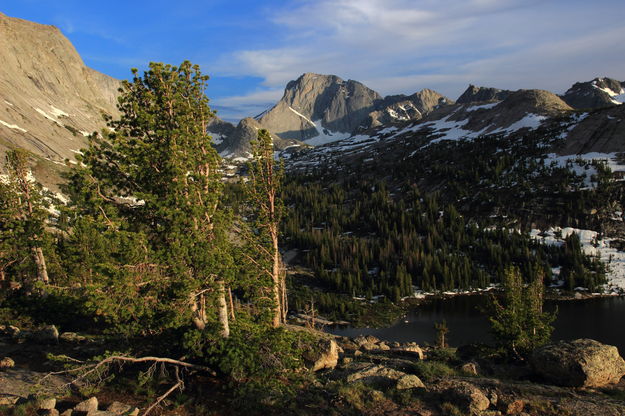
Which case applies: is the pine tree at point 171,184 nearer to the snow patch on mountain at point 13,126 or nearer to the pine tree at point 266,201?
the pine tree at point 266,201

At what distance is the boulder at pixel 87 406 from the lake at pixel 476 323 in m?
57.5

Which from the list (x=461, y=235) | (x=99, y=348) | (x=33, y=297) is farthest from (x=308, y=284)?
(x=99, y=348)

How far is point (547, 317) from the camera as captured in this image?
28969mm

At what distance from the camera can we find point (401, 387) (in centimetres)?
1678

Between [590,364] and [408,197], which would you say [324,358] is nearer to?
[590,364]

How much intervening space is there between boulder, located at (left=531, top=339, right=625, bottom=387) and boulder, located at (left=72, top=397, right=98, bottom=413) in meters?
22.1

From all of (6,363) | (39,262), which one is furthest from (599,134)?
(6,363)

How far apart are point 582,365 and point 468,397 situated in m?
8.70

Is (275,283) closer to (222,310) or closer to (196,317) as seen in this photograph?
(222,310)

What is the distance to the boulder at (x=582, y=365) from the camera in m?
19.3

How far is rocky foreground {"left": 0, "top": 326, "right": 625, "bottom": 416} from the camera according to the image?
14.4 m

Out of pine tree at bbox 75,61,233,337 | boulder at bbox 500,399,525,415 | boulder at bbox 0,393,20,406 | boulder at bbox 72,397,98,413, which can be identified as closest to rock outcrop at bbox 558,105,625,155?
boulder at bbox 500,399,525,415

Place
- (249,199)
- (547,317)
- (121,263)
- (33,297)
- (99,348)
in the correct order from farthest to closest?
(33,297)
(547,317)
(99,348)
(249,199)
(121,263)

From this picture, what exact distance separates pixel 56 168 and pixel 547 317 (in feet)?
519
